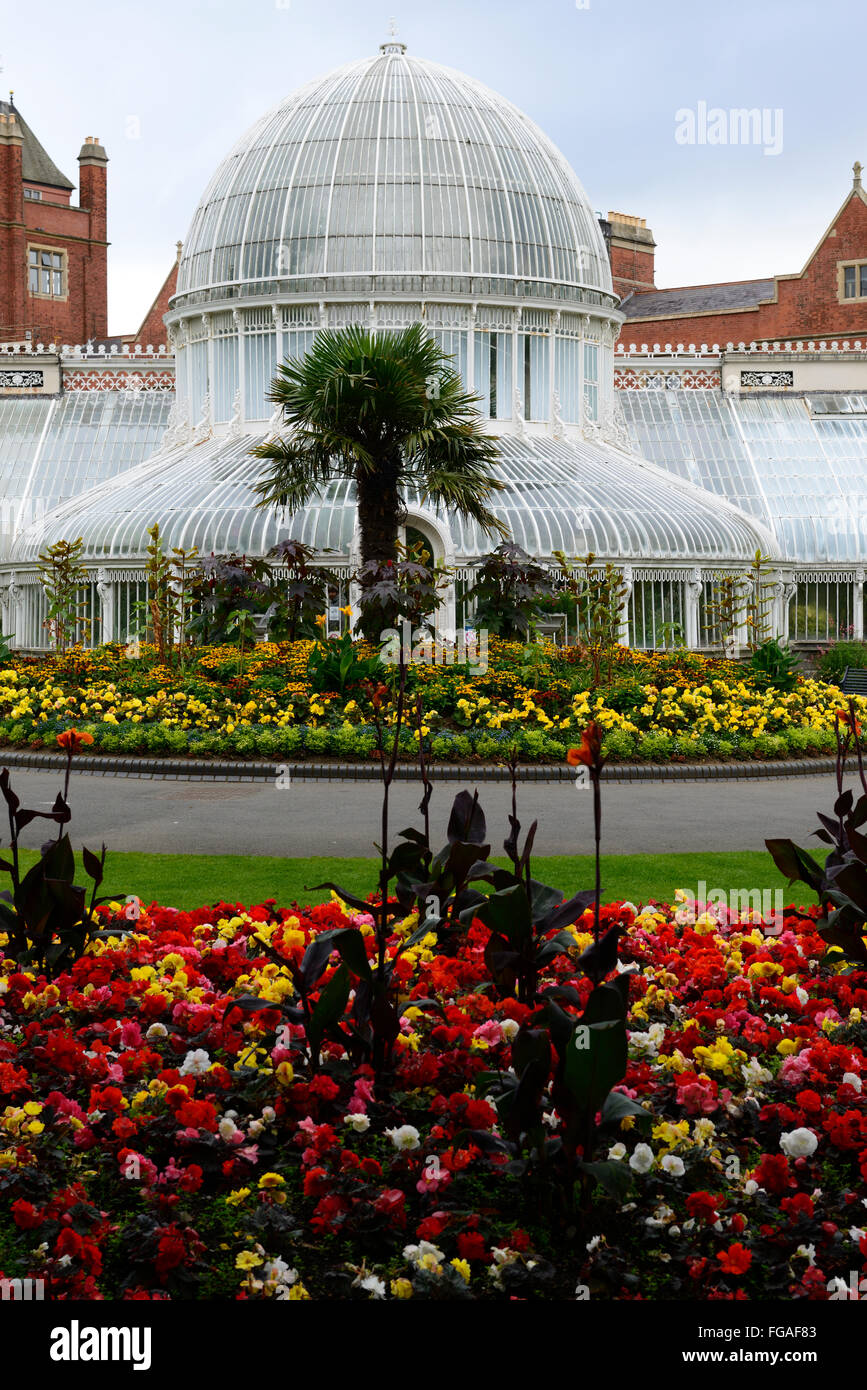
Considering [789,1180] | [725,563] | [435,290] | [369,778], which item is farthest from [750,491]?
[789,1180]

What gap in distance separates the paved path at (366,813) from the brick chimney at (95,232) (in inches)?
2049

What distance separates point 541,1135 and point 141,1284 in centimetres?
116

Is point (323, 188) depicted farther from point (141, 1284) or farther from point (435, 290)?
point (141, 1284)

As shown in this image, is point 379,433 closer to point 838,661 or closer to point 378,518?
point 378,518

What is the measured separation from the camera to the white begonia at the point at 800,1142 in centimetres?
449

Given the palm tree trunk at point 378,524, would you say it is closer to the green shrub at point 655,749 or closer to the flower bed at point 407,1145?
the green shrub at point 655,749

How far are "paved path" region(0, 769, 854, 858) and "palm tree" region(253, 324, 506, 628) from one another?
5805 mm

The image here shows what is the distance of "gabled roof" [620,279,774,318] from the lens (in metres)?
58.5

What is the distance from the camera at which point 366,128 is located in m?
31.5

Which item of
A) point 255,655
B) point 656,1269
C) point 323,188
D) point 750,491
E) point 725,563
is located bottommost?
point 656,1269

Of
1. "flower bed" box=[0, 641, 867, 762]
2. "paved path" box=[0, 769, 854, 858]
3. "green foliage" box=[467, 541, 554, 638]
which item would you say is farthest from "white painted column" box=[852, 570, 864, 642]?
"paved path" box=[0, 769, 854, 858]

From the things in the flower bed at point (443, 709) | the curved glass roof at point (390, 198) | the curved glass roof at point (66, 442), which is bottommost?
the flower bed at point (443, 709)

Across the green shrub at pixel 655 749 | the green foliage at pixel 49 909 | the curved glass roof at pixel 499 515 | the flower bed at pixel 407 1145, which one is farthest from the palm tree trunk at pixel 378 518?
the flower bed at pixel 407 1145

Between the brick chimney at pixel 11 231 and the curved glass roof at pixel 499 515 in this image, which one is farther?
the brick chimney at pixel 11 231
